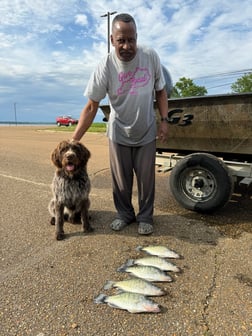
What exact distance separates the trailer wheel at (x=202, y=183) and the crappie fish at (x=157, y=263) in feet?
5.07

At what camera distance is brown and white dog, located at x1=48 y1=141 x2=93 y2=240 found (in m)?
3.49

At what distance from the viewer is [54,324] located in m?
2.19

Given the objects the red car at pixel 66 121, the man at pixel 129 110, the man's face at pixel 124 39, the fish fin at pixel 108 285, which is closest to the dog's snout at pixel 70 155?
the man at pixel 129 110

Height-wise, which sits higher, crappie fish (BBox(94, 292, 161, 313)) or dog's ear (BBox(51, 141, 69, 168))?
dog's ear (BBox(51, 141, 69, 168))

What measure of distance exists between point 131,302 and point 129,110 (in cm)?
209

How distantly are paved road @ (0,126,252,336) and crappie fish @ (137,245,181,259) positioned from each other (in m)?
0.11

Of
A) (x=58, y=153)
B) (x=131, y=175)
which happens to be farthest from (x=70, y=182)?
(x=131, y=175)

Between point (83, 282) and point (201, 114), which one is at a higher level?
point (201, 114)

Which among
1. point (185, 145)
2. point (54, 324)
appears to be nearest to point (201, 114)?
point (185, 145)

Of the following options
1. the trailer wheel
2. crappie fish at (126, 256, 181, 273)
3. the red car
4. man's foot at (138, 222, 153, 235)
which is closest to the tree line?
the trailer wheel

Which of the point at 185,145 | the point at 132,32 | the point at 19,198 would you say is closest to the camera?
the point at 132,32

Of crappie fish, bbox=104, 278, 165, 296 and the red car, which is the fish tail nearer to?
crappie fish, bbox=104, 278, 165, 296

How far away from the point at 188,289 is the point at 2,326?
154cm

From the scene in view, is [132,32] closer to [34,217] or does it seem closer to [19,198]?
[34,217]
